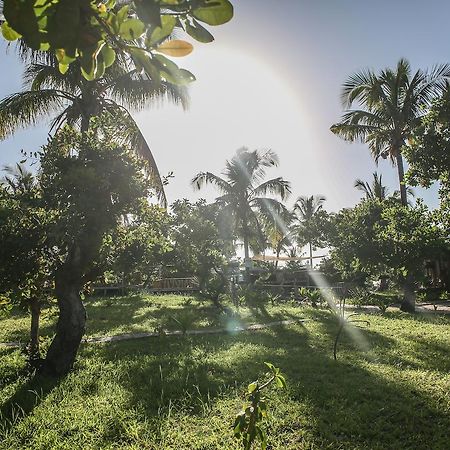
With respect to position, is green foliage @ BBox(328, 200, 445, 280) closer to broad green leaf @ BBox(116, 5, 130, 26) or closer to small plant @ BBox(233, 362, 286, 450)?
small plant @ BBox(233, 362, 286, 450)

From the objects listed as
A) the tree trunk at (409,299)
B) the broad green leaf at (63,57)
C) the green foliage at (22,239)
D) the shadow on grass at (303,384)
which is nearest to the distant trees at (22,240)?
the green foliage at (22,239)

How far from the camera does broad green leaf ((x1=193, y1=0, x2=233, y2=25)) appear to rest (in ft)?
2.98

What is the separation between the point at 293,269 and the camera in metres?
31.2

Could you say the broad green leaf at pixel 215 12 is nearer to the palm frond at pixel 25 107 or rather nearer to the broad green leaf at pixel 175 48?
the broad green leaf at pixel 175 48

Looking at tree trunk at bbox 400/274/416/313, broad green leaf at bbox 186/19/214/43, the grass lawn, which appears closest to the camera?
broad green leaf at bbox 186/19/214/43

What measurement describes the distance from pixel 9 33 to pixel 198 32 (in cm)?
47

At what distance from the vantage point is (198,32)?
1010mm

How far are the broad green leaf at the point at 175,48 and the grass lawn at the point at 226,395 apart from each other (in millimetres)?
4337

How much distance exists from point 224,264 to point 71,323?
466 inches

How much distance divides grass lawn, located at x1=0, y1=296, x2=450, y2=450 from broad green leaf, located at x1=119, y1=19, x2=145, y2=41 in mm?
4367

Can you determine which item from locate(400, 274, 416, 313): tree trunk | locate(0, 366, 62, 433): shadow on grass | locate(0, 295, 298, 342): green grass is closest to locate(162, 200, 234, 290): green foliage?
locate(0, 295, 298, 342): green grass

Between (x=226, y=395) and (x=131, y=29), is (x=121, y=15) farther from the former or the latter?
(x=226, y=395)

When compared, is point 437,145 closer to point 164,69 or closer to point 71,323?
point 164,69

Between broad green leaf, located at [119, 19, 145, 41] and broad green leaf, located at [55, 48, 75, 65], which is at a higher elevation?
broad green leaf, located at [119, 19, 145, 41]
